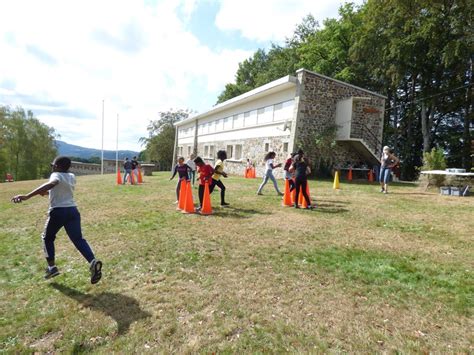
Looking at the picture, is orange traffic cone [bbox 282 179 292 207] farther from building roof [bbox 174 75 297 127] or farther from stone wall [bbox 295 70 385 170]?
building roof [bbox 174 75 297 127]

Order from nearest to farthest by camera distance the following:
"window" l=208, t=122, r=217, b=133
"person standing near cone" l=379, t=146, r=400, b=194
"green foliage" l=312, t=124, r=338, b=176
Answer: "person standing near cone" l=379, t=146, r=400, b=194 < "green foliage" l=312, t=124, r=338, b=176 < "window" l=208, t=122, r=217, b=133

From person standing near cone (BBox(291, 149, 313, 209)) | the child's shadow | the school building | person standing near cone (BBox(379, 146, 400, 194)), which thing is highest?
the school building

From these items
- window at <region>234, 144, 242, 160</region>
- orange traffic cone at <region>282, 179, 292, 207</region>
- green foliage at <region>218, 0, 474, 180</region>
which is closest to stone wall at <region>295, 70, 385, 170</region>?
green foliage at <region>218, 0, 474, 180</region>

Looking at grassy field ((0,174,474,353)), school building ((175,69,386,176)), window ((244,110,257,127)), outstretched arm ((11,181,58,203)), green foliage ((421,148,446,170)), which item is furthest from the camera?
window ((244,110,257,127))

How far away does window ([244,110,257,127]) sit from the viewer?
22.7 metres

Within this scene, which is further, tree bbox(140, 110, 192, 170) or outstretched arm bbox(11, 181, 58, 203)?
tree bbox(140, 110, 192, 170)

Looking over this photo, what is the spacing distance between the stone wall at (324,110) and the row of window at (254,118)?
1082 millimetres

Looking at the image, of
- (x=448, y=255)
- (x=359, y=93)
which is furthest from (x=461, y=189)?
(x=359, y=93)

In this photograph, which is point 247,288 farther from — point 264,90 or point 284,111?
point 264,90

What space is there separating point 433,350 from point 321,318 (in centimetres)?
99

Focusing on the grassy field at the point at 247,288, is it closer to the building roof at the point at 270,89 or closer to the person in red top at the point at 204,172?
the person in red top at the point at 204,172

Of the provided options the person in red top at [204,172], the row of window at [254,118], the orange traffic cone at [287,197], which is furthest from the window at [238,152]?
the person in red top at [204,172]

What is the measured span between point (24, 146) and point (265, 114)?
44.8 metres

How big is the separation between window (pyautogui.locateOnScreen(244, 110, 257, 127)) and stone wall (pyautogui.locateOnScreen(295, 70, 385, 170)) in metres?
5.17
